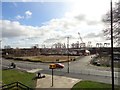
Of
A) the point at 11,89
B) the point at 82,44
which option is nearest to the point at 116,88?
the point at 11,89

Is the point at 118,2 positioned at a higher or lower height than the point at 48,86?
higher

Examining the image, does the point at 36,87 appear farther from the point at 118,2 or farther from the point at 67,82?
the point at 118,2

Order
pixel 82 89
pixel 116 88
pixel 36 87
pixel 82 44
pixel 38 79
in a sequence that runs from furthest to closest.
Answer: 1. pixel 82 44
2. pixel 38 79
3. pixel 36 87
4. pixel 82 89
5. pixel 116 88

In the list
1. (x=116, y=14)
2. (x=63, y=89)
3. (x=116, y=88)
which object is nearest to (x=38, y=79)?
(x=63, y=89)

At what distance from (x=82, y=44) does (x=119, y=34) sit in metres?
152

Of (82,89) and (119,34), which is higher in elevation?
(119,34)

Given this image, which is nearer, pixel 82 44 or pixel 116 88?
pixel 116 88

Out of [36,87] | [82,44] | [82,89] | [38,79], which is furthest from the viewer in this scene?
[82,44]

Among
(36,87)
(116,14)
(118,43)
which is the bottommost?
(36,87)

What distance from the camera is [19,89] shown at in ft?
86.8

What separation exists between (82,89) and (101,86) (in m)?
3.05

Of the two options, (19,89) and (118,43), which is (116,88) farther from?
(19,89)

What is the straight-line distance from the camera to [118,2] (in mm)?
25344

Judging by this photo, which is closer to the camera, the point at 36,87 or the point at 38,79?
the point at 36,87
